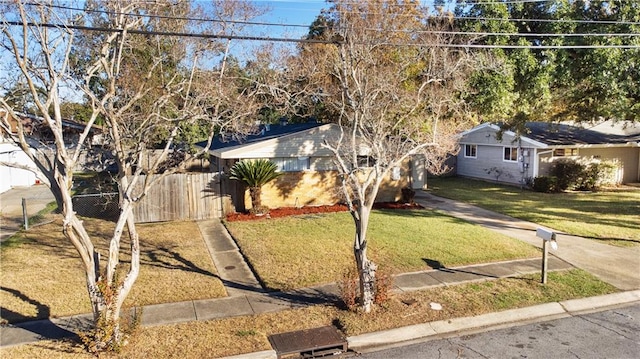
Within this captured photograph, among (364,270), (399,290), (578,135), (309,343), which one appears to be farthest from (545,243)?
(578,135)

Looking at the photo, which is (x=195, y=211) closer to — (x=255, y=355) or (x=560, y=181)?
(x=255, y=355)

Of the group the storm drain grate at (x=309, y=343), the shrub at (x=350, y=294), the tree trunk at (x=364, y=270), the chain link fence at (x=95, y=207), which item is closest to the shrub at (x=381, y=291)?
the tree trunk at (x=364, y=270)

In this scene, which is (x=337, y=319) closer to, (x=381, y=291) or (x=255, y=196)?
(x=381, y=291)

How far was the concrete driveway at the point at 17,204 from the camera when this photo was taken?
1468 cm

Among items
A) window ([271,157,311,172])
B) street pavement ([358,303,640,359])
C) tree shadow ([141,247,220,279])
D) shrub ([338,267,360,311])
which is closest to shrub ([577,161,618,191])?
window ([271,157,311,172])

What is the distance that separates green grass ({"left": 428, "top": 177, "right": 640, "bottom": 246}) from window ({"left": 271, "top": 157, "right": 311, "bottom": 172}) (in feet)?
24.2

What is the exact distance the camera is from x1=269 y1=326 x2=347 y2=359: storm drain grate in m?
6.61

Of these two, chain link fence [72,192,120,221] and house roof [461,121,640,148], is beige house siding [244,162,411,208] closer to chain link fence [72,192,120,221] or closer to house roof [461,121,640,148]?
chain link fence [72,192,120,221]

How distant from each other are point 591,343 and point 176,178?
43.3ft

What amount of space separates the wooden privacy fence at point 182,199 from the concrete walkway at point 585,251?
8.74 metres

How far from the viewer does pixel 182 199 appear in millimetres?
16141

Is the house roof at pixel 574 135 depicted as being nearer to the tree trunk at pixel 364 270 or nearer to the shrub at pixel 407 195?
the shrub at pixel 407 195

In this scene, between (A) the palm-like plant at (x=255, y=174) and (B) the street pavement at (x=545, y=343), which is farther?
(A) the palm-like plant at (x=255, y=174)


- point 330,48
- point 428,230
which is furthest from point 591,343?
point 330,48
